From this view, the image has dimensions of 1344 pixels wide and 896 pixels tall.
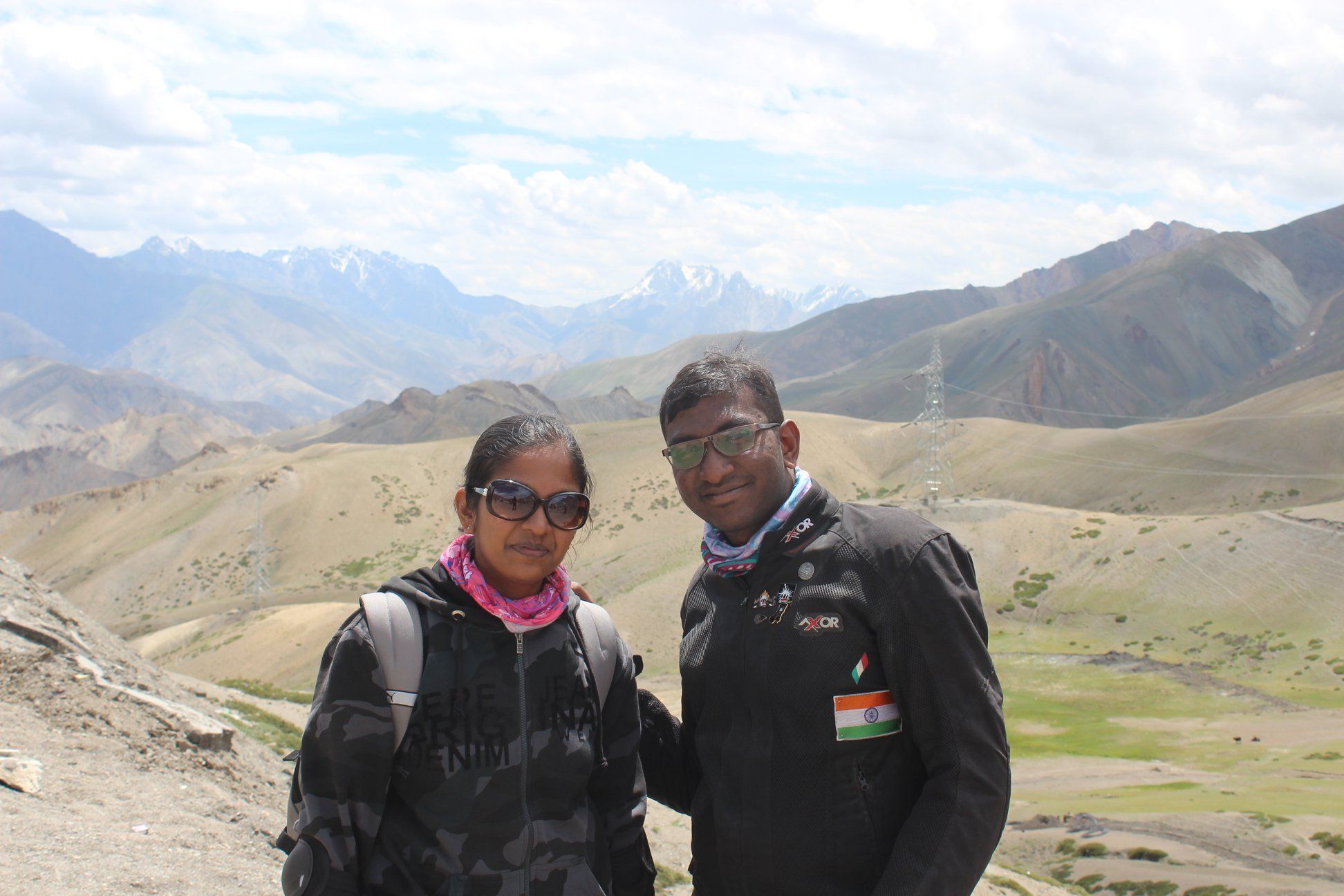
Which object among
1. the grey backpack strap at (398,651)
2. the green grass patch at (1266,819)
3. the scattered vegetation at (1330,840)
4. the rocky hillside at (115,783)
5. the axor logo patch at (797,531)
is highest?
the axor logo patch at (797,531)

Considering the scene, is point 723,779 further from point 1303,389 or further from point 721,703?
point 1303,389

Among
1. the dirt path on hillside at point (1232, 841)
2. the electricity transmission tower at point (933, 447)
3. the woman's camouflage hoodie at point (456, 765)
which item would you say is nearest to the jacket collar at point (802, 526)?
the woman's camouflage hoodie at point (456, 765)

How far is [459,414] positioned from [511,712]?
543 feet

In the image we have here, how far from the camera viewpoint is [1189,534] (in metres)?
45.8

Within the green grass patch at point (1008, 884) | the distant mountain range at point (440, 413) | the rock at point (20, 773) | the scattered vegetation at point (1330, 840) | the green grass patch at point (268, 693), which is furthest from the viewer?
the distant mountain range at point (440, 413)

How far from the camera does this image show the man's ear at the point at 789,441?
4.25 m

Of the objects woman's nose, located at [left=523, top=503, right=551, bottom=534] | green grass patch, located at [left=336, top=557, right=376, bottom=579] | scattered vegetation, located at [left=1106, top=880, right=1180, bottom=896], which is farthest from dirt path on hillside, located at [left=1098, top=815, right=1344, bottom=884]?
green grass patch, located at [left=336, top=557, right=376, bottom=579]

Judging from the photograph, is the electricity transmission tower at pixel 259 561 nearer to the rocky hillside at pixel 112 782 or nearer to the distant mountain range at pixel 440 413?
the rocky hillside at pixel 112 782

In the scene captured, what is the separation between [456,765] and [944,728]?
5.93 ft

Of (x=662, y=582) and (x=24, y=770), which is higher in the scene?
(x=24, y=770)

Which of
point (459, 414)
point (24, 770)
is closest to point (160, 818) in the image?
point (24, 770)

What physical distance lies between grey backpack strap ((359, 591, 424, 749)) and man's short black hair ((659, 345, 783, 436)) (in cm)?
132

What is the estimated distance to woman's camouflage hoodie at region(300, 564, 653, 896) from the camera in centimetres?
356

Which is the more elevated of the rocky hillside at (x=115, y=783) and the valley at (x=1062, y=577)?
the rocky hillside at (x=115, y=783)
